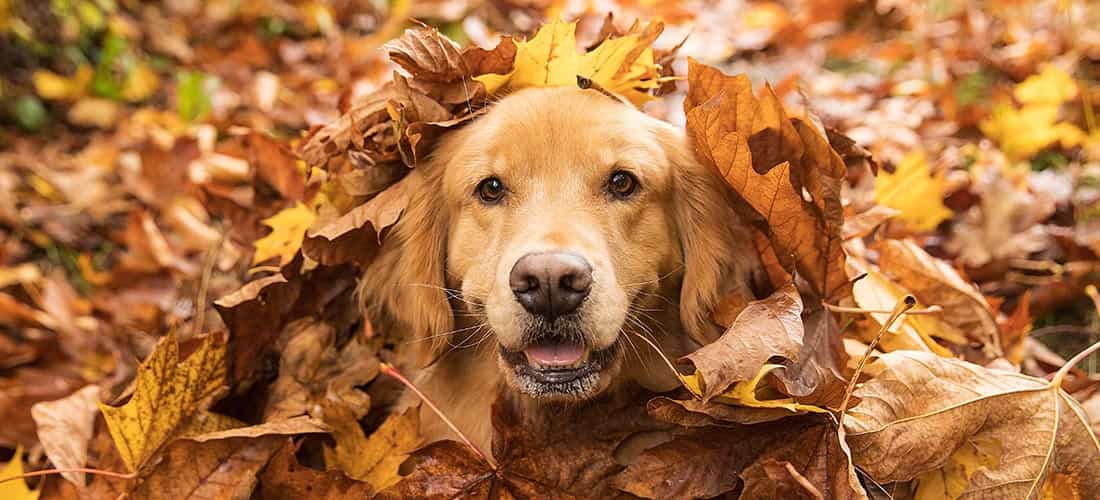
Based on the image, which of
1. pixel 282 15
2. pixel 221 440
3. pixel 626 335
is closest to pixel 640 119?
pixel 626 335

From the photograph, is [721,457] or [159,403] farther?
[159,403]

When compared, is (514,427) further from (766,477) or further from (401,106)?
(401,106)

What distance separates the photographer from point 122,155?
16.2ft

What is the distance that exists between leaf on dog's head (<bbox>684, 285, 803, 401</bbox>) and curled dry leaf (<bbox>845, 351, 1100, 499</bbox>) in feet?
0.62

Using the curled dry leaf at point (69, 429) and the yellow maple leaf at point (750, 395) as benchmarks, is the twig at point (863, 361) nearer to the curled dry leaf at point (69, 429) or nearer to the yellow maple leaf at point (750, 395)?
the yellow maple leaf at point (750, 395)

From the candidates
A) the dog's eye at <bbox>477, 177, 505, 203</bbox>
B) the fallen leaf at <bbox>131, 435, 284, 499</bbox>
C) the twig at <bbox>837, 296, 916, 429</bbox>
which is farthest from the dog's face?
the fallen leaf at <bbox>131, 435, 284, 499</bbox>

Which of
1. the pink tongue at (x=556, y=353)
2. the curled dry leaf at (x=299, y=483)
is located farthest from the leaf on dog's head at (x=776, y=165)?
the curled dry leaf at (x=299, y=483)

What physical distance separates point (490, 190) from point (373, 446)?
27.3 inches

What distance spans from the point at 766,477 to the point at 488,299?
0.70 m

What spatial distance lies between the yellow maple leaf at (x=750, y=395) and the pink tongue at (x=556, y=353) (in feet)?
0.96

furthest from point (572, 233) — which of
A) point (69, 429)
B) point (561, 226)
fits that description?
point (69, 429)

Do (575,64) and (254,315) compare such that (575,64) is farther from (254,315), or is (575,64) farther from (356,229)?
(254,315)

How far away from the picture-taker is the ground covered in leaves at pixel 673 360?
1895mm

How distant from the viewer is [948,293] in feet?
8.20
